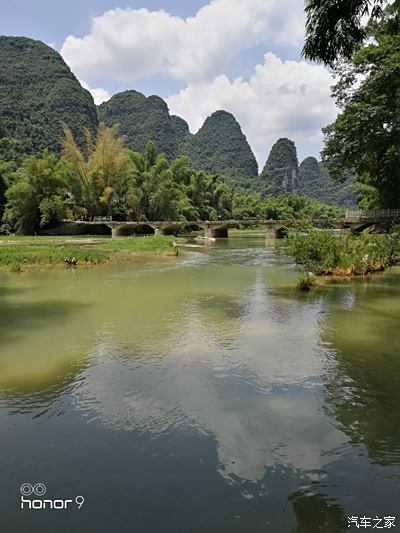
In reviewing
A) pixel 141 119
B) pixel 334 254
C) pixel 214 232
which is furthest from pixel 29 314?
pixel 141 119

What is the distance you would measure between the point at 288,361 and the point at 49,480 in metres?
5.14

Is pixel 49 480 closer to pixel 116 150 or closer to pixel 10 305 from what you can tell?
pixel 10 305

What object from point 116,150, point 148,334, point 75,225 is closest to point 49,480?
point 148,334

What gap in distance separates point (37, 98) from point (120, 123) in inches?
1921

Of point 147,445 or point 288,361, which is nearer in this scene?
point 147,445

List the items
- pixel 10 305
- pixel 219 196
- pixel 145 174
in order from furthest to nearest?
pixel 219 196 → pixel 145 174 → pixel 10 305

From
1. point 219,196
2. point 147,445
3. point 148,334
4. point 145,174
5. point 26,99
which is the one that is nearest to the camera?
point 147,445

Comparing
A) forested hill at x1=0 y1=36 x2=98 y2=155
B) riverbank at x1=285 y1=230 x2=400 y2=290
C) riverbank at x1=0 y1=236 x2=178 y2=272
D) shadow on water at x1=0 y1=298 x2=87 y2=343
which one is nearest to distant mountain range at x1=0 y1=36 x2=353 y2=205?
forested hill at x1=0 y1=36 x2=98 y2=155

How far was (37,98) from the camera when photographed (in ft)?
373

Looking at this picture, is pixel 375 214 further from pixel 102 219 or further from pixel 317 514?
pixel 317 514

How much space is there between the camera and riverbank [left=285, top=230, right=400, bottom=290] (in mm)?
18531

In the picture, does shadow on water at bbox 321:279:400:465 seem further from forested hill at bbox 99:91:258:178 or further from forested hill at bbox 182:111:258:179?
forested hill at bbox 182:111:258:179

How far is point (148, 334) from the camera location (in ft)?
34.3
